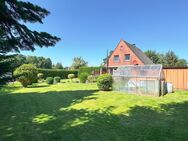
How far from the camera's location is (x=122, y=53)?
39.3m

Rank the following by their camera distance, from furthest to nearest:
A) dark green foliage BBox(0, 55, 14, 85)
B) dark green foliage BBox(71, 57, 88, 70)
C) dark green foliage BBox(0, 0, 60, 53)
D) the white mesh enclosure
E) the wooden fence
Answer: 1. dark green foliage BBox(71, 57, 88, 70)
2. the wooden fence
3. the white mesh enclosure
4. dark green foliage BBox(0, 0, 60, 53)
5. dark green foliage BBox(0, 55, 14, 85)

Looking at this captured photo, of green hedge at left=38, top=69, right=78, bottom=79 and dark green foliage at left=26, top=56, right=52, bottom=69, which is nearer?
green hedge at left=38, top=69, right=78, bottom=79

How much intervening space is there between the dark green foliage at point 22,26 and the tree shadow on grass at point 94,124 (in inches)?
131

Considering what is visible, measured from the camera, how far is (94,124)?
812 centimetres

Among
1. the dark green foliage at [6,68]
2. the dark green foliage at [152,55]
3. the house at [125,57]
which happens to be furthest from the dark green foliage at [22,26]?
the dark green foliage at [152,55]

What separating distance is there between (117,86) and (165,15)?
945cm

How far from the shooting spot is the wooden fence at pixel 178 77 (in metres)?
21.0

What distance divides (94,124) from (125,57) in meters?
31.9

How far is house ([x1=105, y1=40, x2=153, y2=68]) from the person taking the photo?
37553 mm

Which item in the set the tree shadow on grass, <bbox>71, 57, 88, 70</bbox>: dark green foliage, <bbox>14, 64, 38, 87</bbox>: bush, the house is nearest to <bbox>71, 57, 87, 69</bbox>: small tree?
<bbox>71, 57, 88, 70</bbox>: dark green foliage

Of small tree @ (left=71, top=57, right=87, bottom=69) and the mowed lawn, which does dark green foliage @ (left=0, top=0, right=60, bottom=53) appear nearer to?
the mowed lawn

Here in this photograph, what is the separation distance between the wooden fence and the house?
14.4 metres

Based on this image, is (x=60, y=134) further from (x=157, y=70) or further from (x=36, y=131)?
(x=157, y=70)

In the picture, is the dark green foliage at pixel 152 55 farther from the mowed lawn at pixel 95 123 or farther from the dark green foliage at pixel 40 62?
the mowed lawn at pixel 95 123
